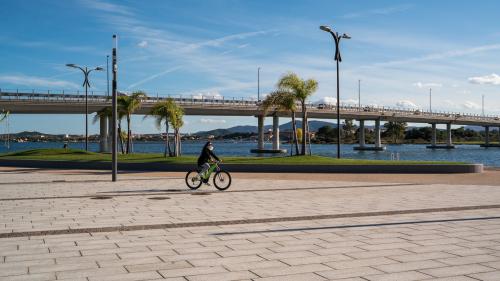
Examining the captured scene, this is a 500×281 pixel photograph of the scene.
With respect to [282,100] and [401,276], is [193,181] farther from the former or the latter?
[282,100]

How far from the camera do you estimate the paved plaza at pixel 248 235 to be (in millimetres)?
6059

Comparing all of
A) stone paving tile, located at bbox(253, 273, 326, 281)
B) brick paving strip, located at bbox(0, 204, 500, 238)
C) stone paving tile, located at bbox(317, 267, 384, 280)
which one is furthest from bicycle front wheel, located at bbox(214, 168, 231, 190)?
stone paving tile, located at bbox(253, 273, 326, 281)

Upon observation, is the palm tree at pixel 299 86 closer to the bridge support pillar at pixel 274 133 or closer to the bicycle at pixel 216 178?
the bicycle at pixel 216 178

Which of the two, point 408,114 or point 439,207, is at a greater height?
point 408,114

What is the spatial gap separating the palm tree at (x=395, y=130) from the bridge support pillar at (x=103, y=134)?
134186 mm

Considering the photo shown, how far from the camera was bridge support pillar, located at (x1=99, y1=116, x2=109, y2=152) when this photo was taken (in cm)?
5538

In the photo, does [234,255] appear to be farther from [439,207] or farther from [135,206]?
[439,207]

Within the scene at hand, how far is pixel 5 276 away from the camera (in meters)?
5.79

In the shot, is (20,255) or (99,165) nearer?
(20,255)

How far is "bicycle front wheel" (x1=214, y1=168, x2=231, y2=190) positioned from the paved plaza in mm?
1093

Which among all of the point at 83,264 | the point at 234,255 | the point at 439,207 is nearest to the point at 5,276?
the point at 83,264

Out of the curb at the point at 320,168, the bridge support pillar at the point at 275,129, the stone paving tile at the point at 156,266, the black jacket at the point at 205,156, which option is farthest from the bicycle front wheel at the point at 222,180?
the bridge support pillar at the point at 275,129

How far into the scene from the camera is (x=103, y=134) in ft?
184

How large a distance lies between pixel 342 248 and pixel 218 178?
30.5ft
